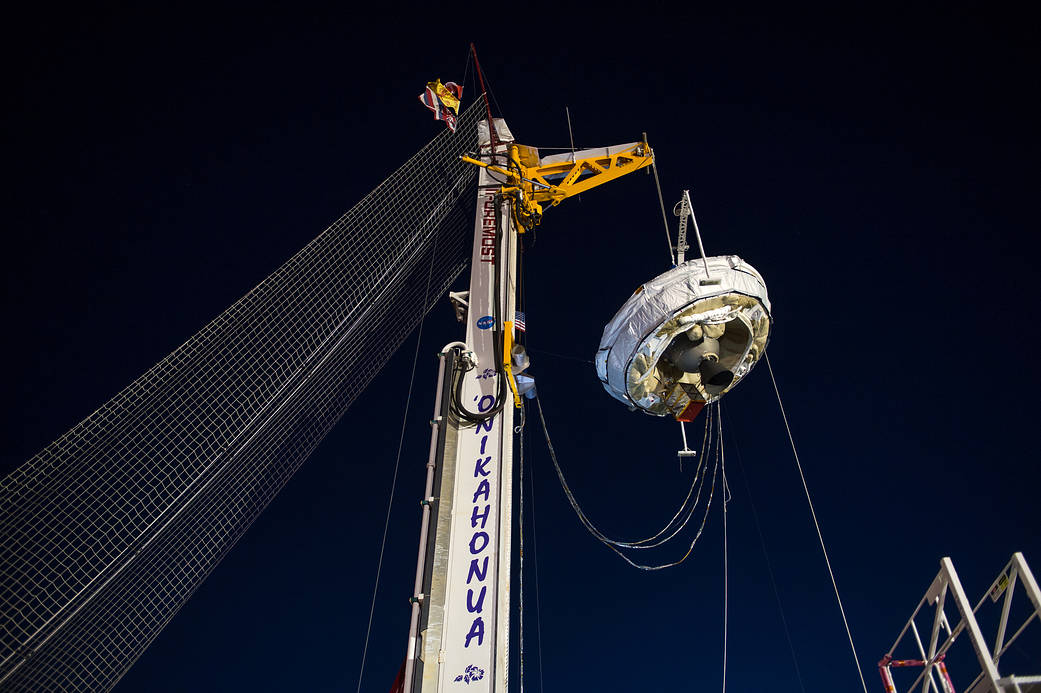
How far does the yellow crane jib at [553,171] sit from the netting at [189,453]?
1182 millimetres

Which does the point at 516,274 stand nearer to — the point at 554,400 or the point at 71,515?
the point at 71,515

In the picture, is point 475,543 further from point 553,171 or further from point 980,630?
point 553,171

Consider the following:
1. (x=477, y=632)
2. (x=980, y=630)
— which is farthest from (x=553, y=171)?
(x=980, y=630)

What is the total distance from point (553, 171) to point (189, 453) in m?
5.61

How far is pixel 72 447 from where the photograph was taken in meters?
4.72

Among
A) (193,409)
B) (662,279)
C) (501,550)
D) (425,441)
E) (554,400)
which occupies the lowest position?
(501,550)

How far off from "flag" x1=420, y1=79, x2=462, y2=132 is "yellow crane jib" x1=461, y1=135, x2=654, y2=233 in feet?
1.77

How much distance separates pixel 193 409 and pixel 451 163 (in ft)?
14.8

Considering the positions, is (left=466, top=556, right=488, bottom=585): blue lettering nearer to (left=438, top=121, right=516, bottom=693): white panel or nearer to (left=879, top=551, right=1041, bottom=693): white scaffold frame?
(left=438, top=121, right=516, bottom=693): white panel

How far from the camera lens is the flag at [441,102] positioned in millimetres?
7777

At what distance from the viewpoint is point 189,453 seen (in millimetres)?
5316

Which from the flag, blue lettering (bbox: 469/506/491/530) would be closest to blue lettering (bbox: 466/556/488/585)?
blue lettering (bbox: 469/506/491/530)

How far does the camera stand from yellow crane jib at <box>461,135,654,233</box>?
799 centimetres

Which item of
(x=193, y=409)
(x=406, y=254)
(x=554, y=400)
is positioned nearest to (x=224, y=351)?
(x=193, y=409)
